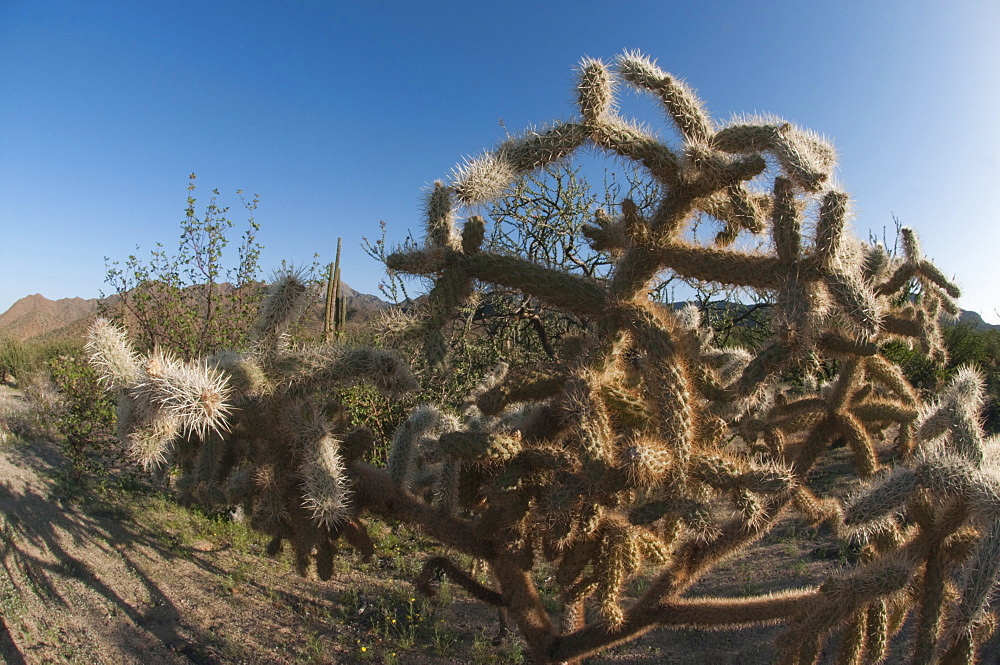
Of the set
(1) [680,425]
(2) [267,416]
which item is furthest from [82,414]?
(1) [680,425]

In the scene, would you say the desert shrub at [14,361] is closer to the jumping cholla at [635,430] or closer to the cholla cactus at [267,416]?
the cholla cactus at [267,416]

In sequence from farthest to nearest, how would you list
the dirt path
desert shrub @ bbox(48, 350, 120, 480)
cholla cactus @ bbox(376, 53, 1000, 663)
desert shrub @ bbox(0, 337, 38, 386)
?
desert shrub @ bbox(0, 337, 38, 386) → desert shrub @ bbox(48, 350, 120, 480) → the dirt path → cholla cactus @ bbox(376, 53, 1000, 663)

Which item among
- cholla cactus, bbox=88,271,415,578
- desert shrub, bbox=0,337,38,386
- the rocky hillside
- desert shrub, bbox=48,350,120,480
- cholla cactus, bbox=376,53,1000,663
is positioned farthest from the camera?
the rocky hillside

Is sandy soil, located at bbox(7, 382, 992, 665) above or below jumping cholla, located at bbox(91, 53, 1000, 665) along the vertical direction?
below

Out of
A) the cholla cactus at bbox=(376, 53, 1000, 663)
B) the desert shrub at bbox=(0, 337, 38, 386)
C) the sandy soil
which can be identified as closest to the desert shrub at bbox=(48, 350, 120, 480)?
the sandy soil

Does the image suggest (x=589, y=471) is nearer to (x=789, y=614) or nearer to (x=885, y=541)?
(x=789, y=614)

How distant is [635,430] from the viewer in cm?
188

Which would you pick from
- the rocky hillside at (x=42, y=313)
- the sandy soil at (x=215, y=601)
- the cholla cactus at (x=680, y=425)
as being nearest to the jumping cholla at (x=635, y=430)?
the cholla cactus at (x=680, y=425)

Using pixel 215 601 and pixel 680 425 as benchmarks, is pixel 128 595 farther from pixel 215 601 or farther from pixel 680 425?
pixel 680 425

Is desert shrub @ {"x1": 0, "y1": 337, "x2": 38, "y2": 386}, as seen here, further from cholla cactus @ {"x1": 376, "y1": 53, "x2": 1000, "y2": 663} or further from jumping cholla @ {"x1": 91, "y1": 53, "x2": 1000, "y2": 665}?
cholla cactus @ {"x1": 376, "y1": 53, "x2": 1000, "y2": 663}

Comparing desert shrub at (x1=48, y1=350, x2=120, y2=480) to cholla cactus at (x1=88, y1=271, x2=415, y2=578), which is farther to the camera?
desert shrub at (x1=48, y1=350, x2=120, y2=480)

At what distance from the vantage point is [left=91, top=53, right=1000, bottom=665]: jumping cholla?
5.41 ft

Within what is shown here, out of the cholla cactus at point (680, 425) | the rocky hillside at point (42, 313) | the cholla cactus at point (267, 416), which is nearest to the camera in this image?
the cholla cactus at point (680, 425)

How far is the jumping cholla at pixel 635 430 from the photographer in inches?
64.9
